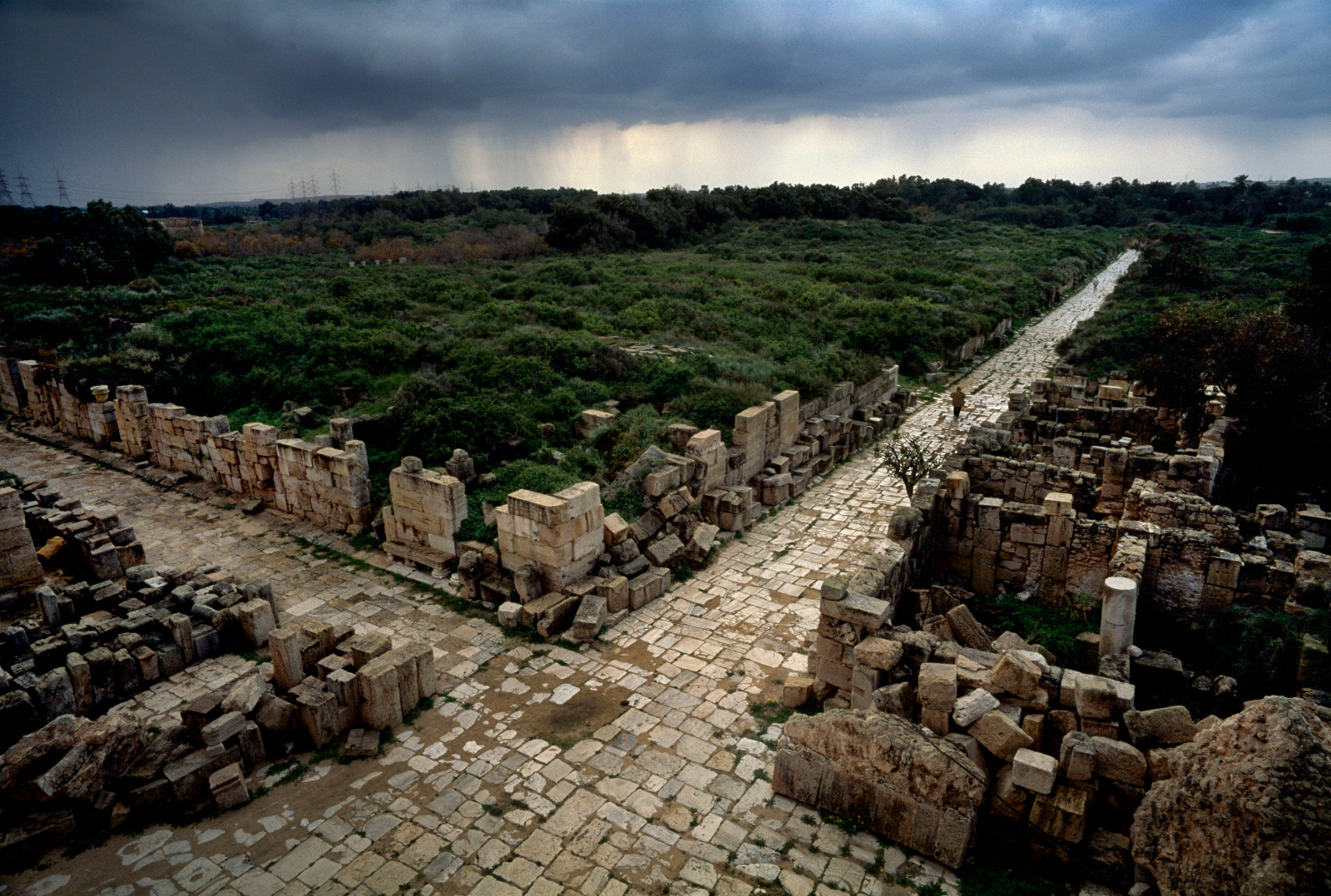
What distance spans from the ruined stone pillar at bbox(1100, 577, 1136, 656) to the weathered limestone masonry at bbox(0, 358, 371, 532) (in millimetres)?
11794

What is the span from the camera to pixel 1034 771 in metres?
6.04

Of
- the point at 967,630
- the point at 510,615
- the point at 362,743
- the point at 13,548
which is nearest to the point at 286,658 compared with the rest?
the point at 362,743

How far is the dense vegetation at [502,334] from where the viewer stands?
16.0 meters

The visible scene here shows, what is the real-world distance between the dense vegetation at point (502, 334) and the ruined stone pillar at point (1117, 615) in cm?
843

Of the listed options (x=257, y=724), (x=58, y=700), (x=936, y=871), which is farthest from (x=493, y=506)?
(x=936, y=871)

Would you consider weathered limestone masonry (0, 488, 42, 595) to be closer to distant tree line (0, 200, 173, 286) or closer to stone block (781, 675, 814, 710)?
stone block (781, 675, 814, 710)

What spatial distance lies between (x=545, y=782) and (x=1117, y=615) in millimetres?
6512

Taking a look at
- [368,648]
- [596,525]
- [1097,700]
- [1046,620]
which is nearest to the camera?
[1097,700]

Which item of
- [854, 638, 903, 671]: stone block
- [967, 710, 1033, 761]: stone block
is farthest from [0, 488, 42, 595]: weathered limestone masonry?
[967, 710, 1033, 761]: stone block

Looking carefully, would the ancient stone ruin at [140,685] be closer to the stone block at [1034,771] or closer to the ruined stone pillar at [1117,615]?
the stone block at [1034,771]

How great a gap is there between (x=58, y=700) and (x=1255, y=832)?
11195mm

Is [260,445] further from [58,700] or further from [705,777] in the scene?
[705,777]

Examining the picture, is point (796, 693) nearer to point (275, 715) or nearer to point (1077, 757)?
point (1077, 757)

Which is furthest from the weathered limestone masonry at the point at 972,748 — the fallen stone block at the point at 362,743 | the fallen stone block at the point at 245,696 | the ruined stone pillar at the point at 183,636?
the ruined stone pillar at the point at 183,636
